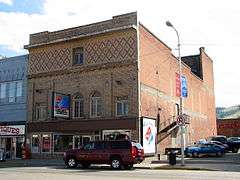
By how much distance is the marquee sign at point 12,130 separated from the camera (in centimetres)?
4109

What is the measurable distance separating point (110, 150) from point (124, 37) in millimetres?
13695

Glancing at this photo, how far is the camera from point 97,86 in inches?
1478

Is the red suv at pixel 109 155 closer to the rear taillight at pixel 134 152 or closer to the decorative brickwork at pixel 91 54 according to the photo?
the rear taillight at pixel 134 152

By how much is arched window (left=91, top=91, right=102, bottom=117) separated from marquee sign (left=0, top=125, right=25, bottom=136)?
8.50m

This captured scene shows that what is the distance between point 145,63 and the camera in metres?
37.7

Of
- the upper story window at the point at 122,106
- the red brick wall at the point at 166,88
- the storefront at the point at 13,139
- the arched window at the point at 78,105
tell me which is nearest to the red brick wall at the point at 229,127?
the red brick wall at the point at 166,88

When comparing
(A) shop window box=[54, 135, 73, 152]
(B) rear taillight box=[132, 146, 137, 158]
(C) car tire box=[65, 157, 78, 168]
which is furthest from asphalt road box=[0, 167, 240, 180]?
(A) shop window box=[54, 135, 73, 152]

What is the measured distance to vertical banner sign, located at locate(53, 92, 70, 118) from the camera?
1436 inches

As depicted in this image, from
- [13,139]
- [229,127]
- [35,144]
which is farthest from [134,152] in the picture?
[229,127]

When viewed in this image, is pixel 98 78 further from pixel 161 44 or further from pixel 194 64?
pixel 194 64

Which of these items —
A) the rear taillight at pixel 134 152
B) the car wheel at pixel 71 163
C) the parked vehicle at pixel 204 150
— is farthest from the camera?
the parked vehicle at pixel 204 150

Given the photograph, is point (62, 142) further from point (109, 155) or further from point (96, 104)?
point (109, 155)

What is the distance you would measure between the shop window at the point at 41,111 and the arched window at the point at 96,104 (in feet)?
19.0

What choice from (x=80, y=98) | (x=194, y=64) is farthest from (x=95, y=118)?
(x=194, y=64)
